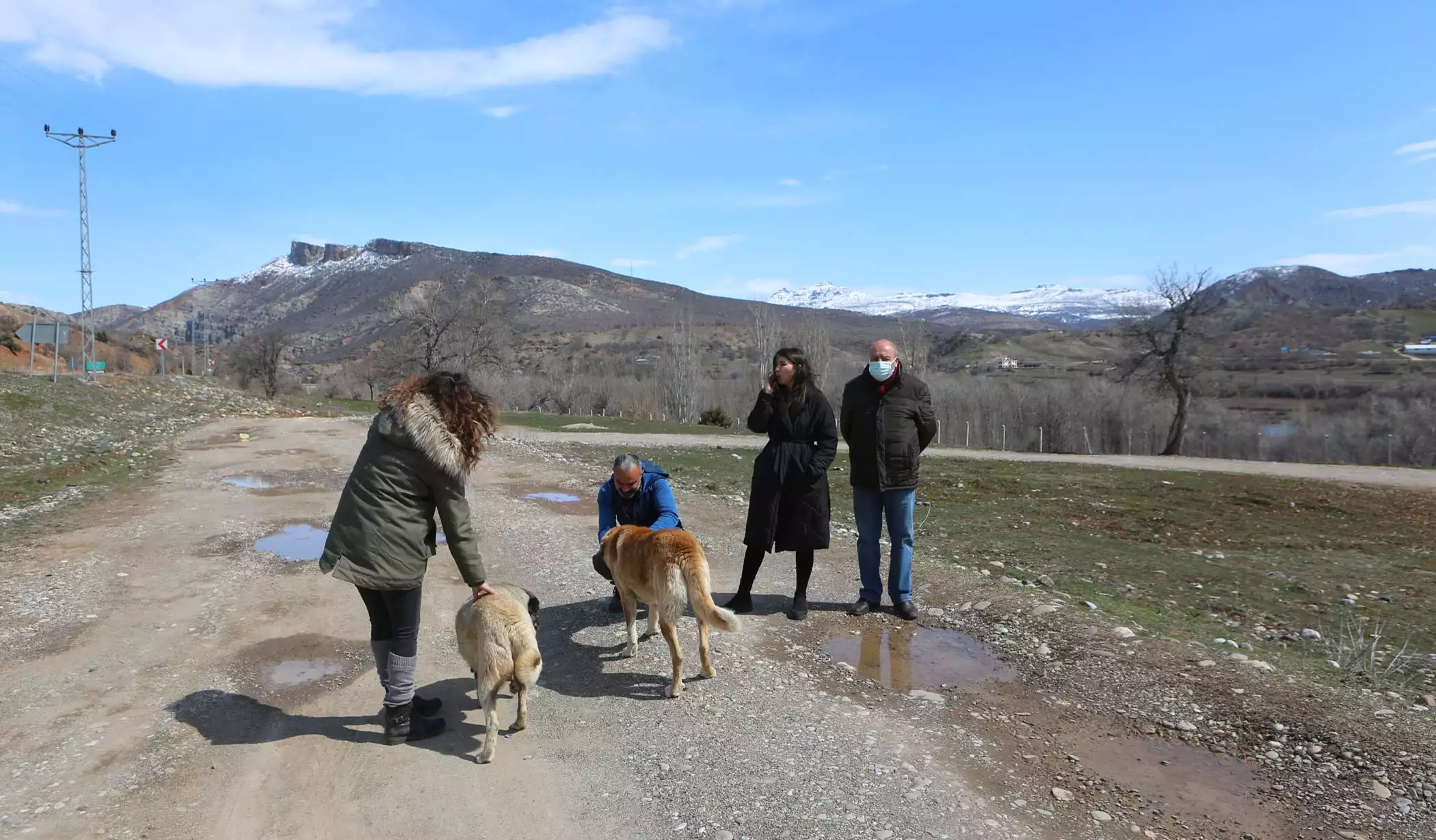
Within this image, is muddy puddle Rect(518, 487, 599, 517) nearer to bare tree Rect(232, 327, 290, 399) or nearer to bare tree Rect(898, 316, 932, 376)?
Result: bare tree Rect(898, 316, 932, 376)

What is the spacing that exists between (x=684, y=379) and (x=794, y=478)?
4816 cm

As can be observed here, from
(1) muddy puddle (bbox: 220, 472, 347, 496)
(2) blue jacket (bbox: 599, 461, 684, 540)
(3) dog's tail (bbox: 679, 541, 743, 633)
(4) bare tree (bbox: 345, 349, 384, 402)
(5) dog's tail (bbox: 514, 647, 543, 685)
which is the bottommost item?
(1) muddy puddle (bbox: 220, 472, 347, 496)

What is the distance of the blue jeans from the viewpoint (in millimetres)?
6730

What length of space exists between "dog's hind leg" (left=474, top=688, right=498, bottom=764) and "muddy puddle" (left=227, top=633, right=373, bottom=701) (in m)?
1.62

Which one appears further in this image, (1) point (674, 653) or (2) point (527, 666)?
(1) point (674, 653)

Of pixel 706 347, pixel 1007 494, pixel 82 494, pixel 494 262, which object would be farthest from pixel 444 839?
pixel 494 262

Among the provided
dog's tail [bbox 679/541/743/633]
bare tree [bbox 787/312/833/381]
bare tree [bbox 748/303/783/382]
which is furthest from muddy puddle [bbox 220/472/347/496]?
bare tree [bbox 787/312/833/381]

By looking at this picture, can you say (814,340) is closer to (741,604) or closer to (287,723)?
(741,604)

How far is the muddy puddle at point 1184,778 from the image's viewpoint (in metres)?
3.89

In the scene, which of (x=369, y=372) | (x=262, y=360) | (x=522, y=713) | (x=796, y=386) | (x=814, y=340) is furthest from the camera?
(x=369, y=372)

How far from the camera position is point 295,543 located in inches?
381

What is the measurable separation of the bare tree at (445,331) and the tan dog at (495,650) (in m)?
45.3

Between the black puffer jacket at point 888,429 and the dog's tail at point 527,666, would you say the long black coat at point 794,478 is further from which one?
the dog's tail at point 527,666

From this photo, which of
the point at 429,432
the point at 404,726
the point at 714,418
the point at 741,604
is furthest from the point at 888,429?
the point at 714,418
